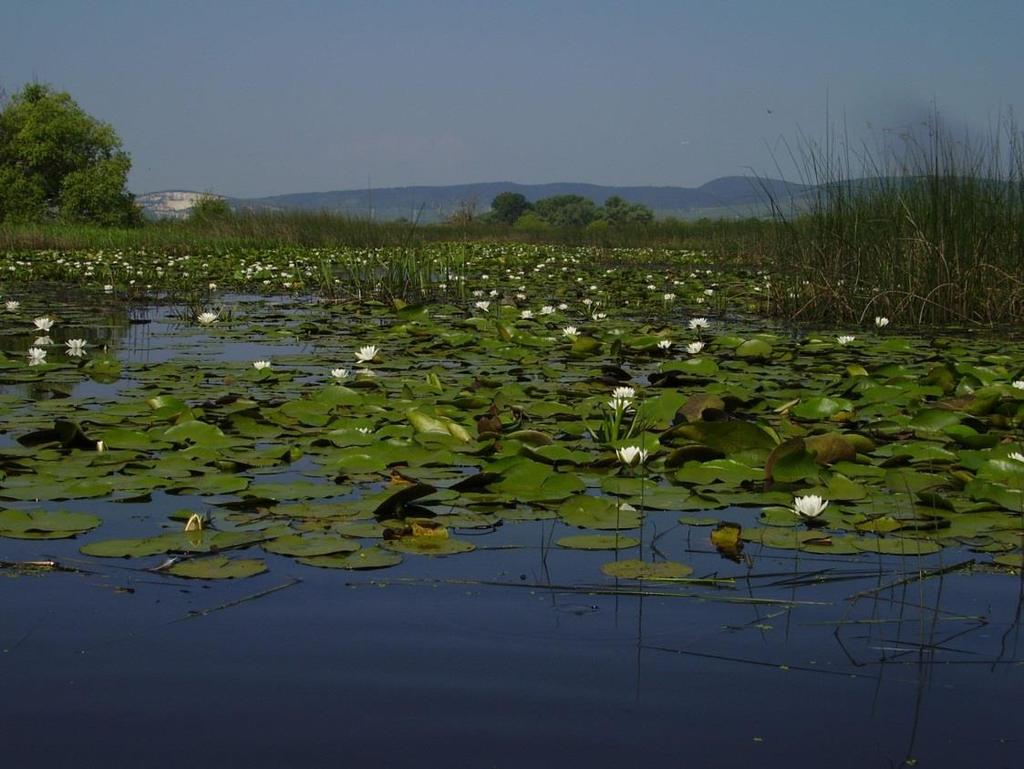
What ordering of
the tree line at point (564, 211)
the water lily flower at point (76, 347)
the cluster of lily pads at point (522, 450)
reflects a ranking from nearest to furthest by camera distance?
the cluster of lily pads at point (522, 450)
the water lily flower at point (76, 347)
the tree line at point (564, 211)

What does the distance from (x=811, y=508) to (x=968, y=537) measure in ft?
1.24

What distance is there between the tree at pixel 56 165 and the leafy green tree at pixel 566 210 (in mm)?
37049

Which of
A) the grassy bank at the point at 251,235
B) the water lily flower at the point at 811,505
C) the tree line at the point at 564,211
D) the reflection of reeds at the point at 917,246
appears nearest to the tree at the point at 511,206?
the tree line at the point at 564,211

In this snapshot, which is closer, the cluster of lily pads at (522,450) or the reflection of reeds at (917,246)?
the cluster of lily pads at (522,450)

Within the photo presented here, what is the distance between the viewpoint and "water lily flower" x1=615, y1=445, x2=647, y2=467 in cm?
298

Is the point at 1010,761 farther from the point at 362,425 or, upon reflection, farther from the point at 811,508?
the point at 362,425

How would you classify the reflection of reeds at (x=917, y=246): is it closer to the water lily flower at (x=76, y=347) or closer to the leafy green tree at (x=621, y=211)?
the water lily flower at (x=76, y=347)

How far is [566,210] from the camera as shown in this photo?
77750 millimetres

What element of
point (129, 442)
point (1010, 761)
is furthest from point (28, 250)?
point (1010, 761)

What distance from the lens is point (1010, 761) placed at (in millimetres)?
1427

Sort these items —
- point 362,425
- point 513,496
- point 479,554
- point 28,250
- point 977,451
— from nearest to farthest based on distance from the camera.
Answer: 1. point 479,554
2. point 513,496
3. point 977,451
4. point 362,425
5. point 28,250

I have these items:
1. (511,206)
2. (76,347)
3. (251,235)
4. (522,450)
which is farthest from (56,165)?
(511,206)

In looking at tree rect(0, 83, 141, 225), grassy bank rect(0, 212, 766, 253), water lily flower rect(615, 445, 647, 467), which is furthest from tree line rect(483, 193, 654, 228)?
A: water lily flower rect(615, 445, 647, 467)

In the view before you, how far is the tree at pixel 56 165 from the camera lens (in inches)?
1526
